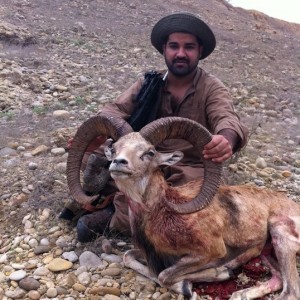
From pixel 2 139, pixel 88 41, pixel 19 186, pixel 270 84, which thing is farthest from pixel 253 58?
pixel 19 186

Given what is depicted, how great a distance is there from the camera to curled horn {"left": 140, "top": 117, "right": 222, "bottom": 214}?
177 inches

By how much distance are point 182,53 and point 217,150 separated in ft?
6.15

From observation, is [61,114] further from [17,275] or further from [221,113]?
[17,275]

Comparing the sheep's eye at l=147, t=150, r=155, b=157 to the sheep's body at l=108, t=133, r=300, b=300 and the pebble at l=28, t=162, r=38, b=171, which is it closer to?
the sheep's body at l=108, t=133, r=300, b=300

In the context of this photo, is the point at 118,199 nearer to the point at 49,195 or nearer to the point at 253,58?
the point at 49,195

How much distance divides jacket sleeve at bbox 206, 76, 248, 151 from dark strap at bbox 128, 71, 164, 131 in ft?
2.19

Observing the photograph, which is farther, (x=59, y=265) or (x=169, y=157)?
(x=59, y=265)

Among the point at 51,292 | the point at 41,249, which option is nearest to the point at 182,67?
the point at 41,249

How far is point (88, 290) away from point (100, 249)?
72 cm

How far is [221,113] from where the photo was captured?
18.1ft

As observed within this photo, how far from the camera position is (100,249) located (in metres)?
5.44

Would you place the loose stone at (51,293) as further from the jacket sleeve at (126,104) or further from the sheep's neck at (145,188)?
the jacket sleeve at (126,104)

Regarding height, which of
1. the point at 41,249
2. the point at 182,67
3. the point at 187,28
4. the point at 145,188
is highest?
the point at 187,28

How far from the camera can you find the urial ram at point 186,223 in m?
4.51
